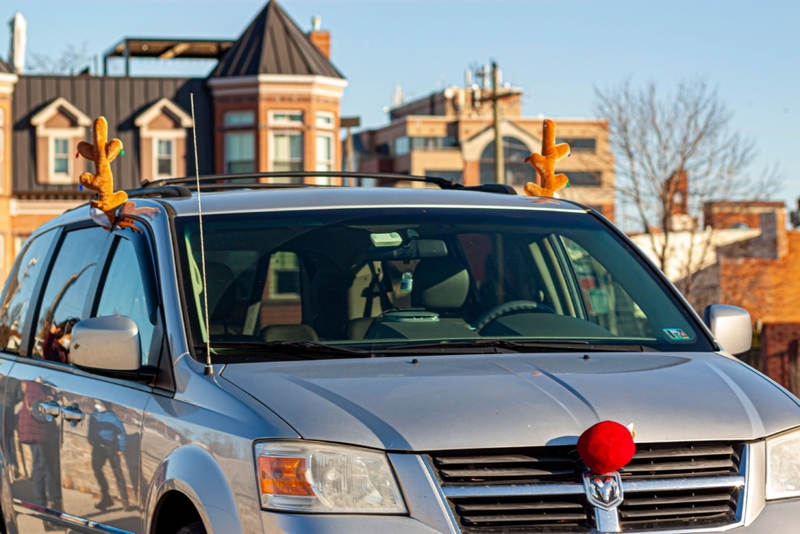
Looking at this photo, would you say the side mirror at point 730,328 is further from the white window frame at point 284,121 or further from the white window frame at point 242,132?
the white window frame at point 284,121

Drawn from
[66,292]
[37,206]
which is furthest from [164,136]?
[66,292]

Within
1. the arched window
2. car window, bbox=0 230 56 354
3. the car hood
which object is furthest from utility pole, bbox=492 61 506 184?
the arched window

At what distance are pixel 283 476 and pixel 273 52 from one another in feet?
134

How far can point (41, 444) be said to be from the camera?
5281 mm

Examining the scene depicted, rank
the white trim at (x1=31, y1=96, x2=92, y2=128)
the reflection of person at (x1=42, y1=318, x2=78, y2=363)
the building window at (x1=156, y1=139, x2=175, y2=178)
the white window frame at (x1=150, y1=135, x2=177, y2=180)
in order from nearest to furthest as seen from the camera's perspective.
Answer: the reflection of person at (x1=42, y1=318, x2=78, y2=363) → the white trim at (x1=31, y1=96, x2=92, y2=128) → the white window frame at (x1=150, y1=135, x2=177, y2=180) → the building window at (x1=156, y1=139, x2=175, y2=178)

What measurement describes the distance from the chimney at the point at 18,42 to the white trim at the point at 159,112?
5179mm

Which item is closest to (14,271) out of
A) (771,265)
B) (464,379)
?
(464,379)

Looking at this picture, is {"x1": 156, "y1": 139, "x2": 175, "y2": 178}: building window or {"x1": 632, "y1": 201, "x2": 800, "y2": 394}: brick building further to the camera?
{"x1": 632, "y1": 201, "x2": 800, "y2": 394}: brick building

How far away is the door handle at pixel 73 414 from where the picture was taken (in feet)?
16.0

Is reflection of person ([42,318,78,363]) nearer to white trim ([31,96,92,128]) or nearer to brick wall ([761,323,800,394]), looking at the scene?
brick wall ([761,323,800,394])

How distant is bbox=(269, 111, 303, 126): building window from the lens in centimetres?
4303

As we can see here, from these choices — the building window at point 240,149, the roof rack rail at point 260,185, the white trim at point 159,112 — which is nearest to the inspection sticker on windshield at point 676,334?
the roof rack rail at point 260,185

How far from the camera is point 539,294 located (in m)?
5.31

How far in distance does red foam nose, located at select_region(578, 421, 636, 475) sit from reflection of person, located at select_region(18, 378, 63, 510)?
238 centimetres
